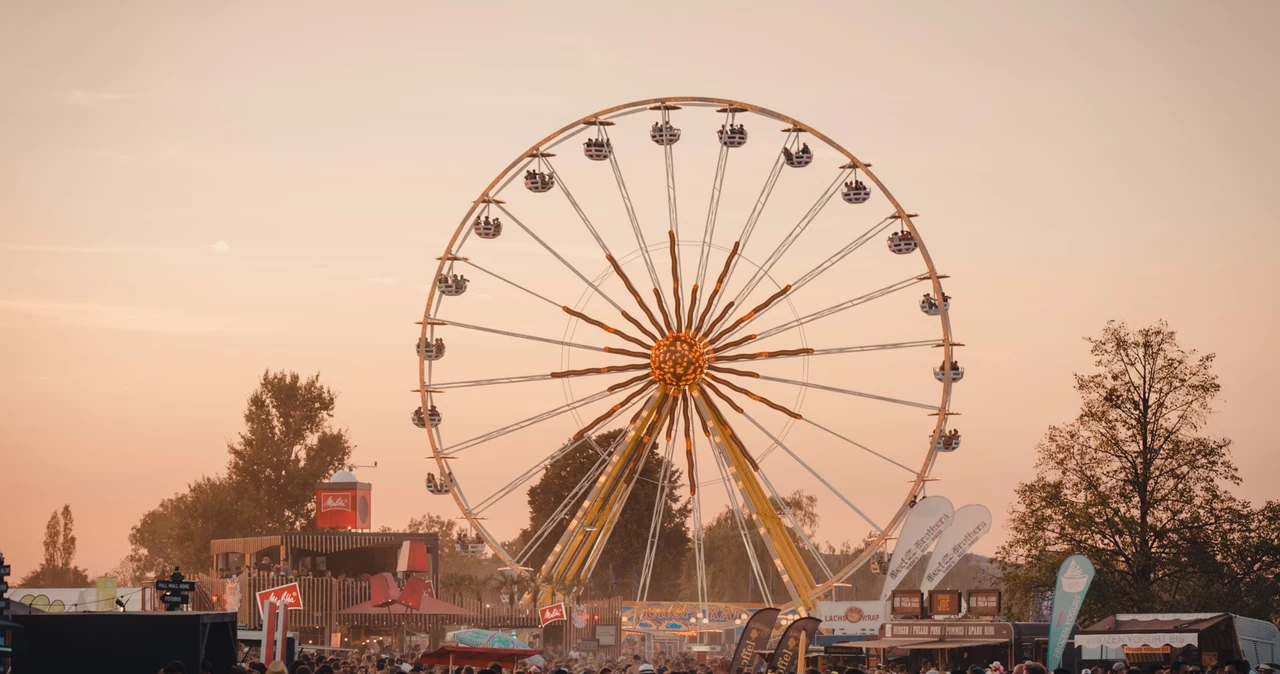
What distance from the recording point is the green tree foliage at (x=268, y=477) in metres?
93.5

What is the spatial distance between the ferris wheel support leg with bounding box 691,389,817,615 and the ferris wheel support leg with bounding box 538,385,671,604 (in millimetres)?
1488

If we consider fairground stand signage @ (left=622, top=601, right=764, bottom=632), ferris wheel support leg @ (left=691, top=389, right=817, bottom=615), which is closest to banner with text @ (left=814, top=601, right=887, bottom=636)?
ferris wheel support leg @ (left=691, top=389, right=817, bottom=615)

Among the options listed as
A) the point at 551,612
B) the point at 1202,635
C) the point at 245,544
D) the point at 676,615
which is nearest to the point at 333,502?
the point at 245,544

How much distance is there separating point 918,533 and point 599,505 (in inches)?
338

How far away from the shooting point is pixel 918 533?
32125mm

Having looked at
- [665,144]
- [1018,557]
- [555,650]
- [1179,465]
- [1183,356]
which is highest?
[665,144]

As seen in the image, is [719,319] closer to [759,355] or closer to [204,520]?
[759,355]

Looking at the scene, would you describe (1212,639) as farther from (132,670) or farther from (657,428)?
(132,670)

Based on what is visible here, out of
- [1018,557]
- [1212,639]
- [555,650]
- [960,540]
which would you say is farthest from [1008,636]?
[555,650]

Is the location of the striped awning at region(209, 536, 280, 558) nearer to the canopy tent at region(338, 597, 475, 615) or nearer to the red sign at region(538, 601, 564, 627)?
the canopy tent at region(338, 597, 475, 615)

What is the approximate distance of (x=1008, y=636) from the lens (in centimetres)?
3078

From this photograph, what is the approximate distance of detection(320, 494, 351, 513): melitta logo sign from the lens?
227 feet

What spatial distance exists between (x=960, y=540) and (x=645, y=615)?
21.6m

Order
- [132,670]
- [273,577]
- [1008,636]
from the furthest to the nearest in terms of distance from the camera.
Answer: [273,577], [1008,636], [132,670]
